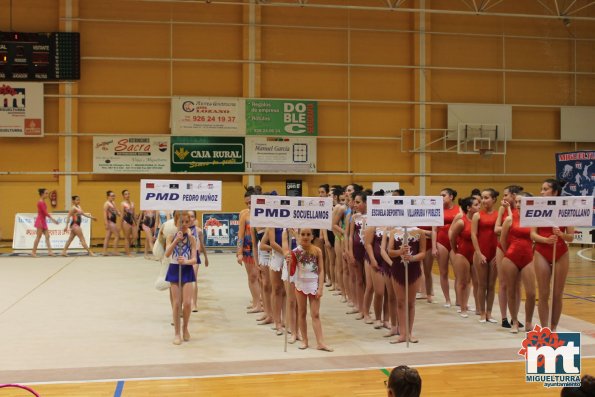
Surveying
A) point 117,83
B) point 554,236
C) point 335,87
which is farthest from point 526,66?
point 554,236

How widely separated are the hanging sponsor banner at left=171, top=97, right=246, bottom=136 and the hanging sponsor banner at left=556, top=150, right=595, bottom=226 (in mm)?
9815

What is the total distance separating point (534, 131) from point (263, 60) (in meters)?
9.92

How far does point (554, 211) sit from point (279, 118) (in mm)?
14473

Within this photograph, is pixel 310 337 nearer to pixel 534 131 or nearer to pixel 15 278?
pixel 15 278

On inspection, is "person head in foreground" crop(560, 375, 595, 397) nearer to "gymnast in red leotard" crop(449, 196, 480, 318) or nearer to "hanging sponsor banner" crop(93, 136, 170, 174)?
"gymnast in red leotard" crop(449, 196, 480, 318)

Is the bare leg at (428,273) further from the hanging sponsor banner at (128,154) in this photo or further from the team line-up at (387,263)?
the hanging sponsor banner at (128,154)

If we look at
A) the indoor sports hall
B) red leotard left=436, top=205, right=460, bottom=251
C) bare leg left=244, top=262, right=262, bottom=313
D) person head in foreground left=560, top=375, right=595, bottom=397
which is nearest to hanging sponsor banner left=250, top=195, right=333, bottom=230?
bare leg left=244, top=262, right=262, bottom=313

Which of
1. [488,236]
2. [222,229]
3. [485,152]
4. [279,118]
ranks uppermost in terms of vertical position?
[279,118]

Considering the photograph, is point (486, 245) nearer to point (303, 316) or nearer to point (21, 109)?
point (303, 316)

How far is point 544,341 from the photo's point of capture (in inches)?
192

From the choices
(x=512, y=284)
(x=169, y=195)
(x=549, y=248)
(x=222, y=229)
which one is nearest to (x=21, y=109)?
(x=222, y=229)

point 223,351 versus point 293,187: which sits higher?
point 293,187

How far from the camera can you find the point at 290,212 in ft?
22.8

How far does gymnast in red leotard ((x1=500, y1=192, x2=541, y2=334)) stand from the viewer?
7.47 meters
